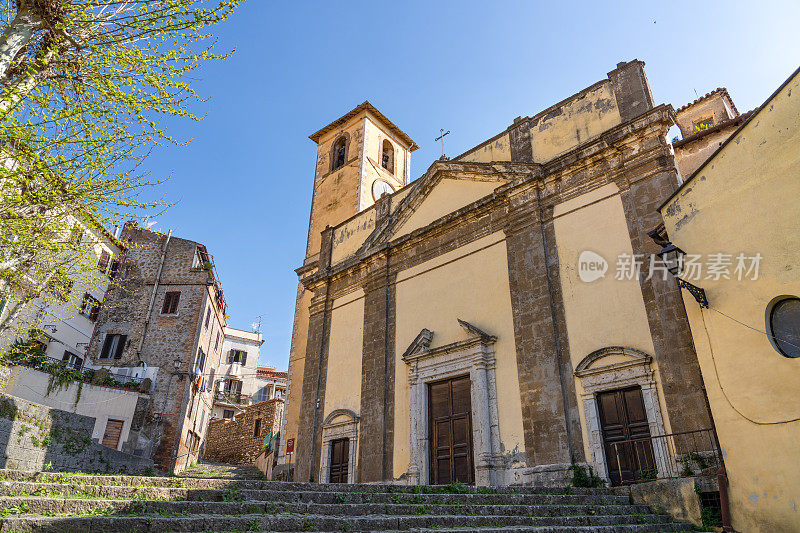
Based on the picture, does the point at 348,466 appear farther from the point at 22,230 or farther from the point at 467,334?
the point at 22,230

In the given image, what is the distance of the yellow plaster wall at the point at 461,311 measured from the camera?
10750 mm

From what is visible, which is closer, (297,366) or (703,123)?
(703,123)

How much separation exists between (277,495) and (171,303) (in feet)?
65.8

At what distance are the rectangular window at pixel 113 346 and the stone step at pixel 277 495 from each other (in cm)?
1922

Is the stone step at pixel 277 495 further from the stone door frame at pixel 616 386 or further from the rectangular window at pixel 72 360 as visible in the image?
the rectangular window at pixel 72 360

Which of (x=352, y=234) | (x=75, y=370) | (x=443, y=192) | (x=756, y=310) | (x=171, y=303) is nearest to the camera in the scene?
(x=756, y=310)

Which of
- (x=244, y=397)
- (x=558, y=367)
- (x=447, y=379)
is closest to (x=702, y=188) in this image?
(x=558, y=367)

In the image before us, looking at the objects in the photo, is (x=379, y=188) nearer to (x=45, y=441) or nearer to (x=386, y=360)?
(x=386, y=360)

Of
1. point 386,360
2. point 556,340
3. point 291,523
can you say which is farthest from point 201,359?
point 291,523

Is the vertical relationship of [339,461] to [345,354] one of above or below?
below

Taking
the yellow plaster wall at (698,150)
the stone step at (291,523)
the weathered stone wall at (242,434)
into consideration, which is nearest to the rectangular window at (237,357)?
the weathered stone wall at (242,434)

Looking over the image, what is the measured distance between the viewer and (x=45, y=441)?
31.5ft

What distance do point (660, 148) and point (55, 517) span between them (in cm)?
1052

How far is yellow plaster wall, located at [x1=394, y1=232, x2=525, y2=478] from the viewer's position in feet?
35.3
